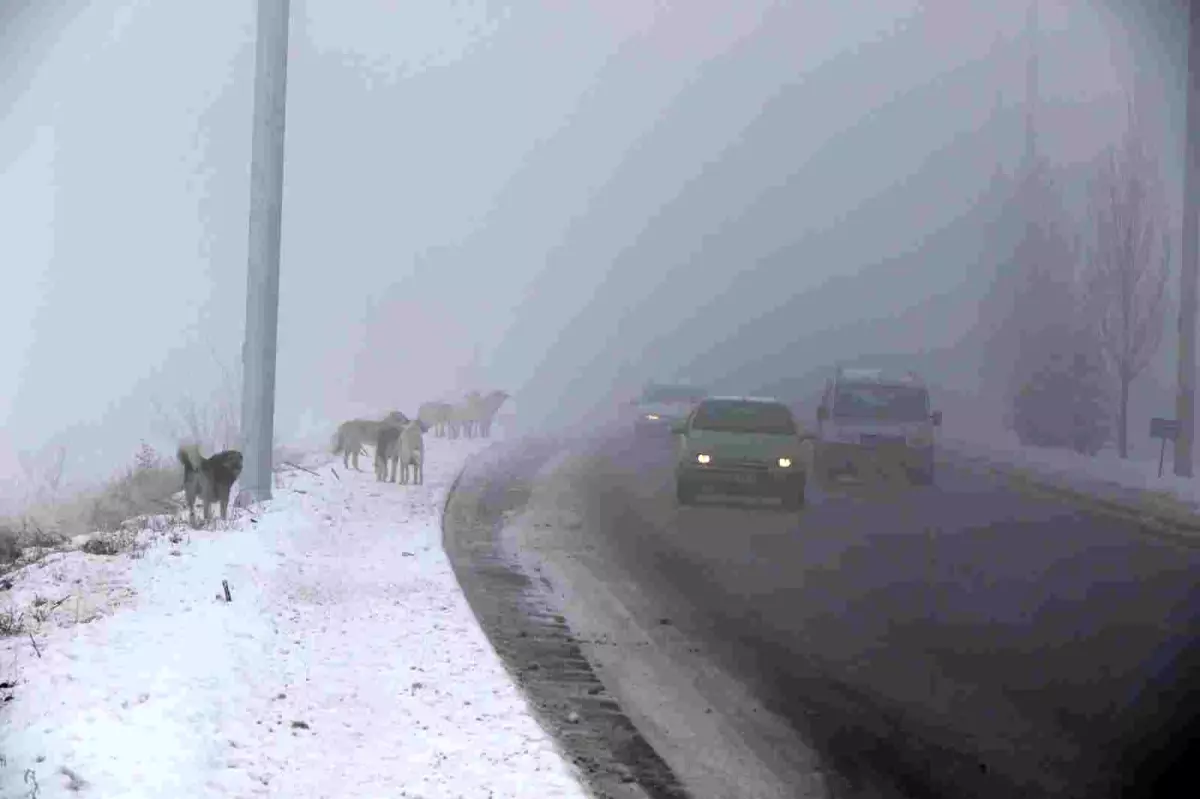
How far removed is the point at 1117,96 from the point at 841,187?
36703 mm

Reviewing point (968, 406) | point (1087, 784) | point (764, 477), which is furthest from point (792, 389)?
point (1087, 784)

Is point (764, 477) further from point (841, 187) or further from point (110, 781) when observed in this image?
point (841, 187)

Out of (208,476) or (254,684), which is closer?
(254,684)

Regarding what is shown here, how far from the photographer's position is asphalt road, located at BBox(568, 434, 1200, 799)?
306 inches


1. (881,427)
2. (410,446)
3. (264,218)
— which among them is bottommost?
(410,446)

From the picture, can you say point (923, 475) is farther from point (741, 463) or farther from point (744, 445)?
point (741, 463)

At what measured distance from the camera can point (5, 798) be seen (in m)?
6.27

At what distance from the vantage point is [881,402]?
86.2 feet

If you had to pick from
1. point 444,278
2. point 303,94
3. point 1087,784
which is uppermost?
point 303,94

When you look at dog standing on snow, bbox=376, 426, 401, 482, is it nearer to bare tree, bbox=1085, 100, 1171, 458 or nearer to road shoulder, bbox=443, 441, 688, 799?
road shoulder, bbox=443, 441, 688, 799

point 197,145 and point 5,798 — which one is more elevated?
point 197,145

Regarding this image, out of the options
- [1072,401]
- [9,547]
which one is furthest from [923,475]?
[9,547]

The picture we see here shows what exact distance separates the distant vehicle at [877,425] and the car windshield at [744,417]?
3153 mm

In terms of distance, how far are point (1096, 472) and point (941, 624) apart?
1927 centimetres
